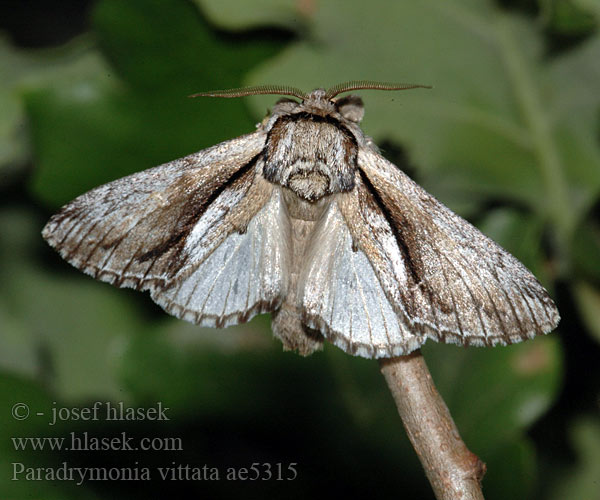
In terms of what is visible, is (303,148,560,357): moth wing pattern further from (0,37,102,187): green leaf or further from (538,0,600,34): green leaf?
(0,37,102,187): green leaf

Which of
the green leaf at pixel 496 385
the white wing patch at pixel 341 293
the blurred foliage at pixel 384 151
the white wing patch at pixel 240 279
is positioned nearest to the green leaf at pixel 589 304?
the blurred foliage at pixel 384 151

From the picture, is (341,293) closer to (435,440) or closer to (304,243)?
(304,243)

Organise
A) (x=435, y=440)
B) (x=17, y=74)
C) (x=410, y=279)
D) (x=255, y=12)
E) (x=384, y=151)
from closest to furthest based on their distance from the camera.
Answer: (x=435, y=440) → (x=410, y=279) → (x=384, y=151) → (x=255, y=12) → (x=17, y=74)

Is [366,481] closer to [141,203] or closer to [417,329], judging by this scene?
[417,329]

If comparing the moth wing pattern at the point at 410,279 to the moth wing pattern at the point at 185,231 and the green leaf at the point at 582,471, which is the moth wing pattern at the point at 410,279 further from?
the green leaf at the point at 582,471

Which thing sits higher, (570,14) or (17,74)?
(570,14)

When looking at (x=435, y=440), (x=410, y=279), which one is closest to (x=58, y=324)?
(x=410, y=279)
